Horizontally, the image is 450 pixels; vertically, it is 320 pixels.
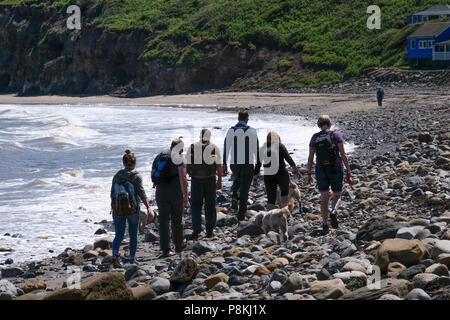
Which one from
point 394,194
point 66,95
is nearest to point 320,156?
point 394,194

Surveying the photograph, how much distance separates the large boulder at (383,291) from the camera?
624cm

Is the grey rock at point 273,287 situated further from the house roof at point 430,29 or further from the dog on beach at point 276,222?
the house roof at point 430,29

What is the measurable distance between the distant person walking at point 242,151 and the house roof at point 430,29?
47114mm

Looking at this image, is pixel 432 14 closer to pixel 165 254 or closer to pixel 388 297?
pixel 165 254

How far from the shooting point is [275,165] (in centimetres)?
1134

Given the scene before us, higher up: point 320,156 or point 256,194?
point 320,156

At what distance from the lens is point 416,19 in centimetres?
6175

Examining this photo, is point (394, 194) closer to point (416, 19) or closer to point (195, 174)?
point (195, 174)

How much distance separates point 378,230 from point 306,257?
1096 mm

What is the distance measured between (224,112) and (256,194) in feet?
111

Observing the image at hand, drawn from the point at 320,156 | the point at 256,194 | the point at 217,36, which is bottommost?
the point at 256,194

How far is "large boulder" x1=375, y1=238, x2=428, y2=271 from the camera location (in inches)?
287

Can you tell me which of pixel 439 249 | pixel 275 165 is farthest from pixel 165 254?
pixel 439 249

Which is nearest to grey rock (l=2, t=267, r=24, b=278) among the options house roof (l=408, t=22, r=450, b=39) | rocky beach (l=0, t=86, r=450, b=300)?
rocky beach (l=0, t=86, r=450, b=300)
